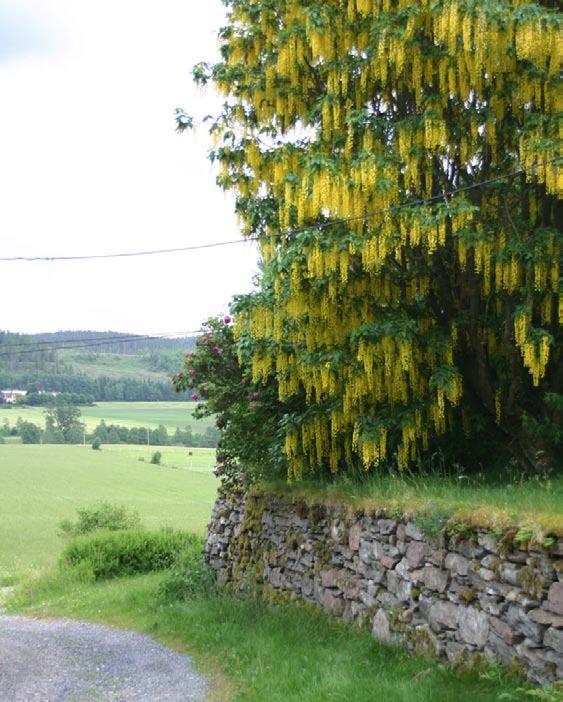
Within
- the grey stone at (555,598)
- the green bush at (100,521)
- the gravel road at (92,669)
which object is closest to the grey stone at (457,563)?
the grey stone at (555,598)

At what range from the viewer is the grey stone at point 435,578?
7.77 m

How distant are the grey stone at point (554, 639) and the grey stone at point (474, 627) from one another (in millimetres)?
772

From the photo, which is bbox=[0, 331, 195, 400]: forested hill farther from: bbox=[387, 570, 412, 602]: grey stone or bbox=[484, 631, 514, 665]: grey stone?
bbox=[484, 631, 514, 665]: grey stone

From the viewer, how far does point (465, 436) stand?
1081 centimetres

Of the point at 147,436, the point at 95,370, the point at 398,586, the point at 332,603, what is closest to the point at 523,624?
the point at 398,586

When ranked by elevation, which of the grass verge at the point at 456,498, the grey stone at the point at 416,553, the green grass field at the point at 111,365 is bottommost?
the grey stone at the point at 416,553

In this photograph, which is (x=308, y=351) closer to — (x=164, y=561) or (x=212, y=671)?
(x=212, y=671)

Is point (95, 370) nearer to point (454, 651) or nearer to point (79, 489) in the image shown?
point (79, 489)

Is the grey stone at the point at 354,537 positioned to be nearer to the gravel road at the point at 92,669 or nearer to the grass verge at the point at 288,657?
the grass verge at the point at 288,657

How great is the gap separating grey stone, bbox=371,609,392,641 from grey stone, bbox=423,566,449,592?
2.67ft

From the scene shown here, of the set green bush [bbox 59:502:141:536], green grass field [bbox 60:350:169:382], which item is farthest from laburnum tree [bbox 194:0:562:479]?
green grass field [bbox 60:350:169:382]

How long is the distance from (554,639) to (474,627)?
103 cm

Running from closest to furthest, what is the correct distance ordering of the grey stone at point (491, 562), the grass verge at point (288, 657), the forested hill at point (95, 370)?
the grass verge at point (288, 657) < the grey stone at point (491, 562) < the forested hill at point (95, 370)

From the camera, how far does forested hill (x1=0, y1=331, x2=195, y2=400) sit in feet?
166
